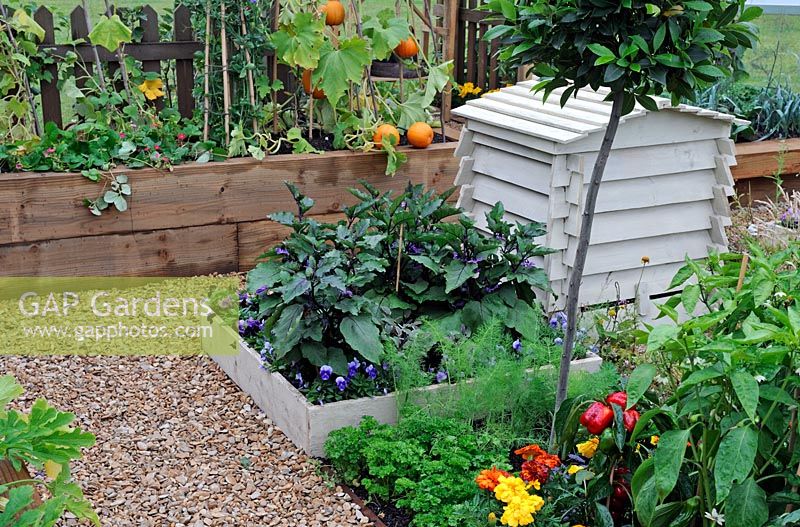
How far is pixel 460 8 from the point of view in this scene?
6477 mm

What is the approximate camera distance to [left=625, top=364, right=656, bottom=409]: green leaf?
220cm

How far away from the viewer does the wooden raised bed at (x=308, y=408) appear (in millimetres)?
3248

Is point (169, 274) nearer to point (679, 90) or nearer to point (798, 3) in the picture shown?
point (679, 90)

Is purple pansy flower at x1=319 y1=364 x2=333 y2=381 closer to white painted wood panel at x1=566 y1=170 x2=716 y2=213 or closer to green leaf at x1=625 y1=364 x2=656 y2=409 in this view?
green leaf at x1=625 y1=364 x2=656 y2=409

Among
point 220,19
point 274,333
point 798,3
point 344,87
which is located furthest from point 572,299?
point 798,3

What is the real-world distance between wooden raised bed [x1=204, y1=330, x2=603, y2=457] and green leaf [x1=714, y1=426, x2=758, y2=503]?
4.54ft

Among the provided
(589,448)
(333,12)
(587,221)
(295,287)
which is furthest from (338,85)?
(589,448)

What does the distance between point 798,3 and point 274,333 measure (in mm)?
6043

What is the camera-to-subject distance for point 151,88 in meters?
5.32

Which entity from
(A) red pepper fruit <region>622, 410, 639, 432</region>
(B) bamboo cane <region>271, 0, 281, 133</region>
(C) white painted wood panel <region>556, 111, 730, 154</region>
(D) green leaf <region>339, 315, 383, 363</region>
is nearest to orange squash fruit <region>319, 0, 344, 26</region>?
(B) bamboo cane <region>271, 0, 281, 133</region>

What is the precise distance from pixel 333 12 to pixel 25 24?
1.65m

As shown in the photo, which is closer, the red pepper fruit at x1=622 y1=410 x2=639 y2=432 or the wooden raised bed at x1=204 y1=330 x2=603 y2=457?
the red pepper fruit at x1=622 y1=410 x2=639 y2=432

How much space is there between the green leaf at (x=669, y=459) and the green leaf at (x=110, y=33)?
146 inches

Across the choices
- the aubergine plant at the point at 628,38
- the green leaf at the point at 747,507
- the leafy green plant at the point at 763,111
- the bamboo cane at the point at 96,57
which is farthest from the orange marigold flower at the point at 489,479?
the leafy green plant at the point at 763,111
